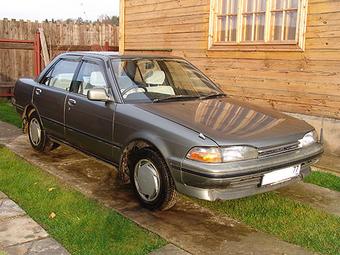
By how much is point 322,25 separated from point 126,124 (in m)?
4.06

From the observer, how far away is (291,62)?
746cm

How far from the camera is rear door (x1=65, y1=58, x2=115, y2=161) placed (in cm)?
496

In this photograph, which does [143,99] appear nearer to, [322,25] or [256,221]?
[256,221]

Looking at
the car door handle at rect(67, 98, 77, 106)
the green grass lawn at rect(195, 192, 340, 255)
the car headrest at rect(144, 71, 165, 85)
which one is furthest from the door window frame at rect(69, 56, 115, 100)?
the green grass lawn at rect(195, 192, 340, 255)

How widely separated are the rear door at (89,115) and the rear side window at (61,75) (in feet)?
0.68

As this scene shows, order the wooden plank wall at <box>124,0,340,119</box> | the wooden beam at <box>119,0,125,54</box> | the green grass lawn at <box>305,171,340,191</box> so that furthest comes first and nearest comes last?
the wooden beam at <box>119,0,125,54</box>, the wooden plank wall at <box>124,0,340,119</box>, the green grass lawn at <box>305,171,340,191</box>

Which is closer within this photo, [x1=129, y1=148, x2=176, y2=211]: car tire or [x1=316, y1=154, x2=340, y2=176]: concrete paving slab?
[x1=129, y1=148, x2=176, y2=211]: car tire

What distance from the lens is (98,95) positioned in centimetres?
479

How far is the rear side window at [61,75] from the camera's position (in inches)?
230

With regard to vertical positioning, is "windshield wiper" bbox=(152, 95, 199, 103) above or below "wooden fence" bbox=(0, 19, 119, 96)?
below

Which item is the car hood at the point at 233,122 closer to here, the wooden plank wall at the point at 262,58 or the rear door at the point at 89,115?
the rear door at the point at 89,115

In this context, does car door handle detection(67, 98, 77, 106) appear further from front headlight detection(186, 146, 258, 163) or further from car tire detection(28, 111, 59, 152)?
front headlight detection(186, 146, 258, 163)

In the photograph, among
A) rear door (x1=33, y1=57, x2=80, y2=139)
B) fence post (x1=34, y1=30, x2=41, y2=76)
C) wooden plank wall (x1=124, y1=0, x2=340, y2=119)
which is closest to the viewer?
rear door (x1=33, y1=57, x2=80, y2=139)

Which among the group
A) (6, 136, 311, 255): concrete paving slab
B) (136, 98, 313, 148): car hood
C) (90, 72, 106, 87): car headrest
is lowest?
(6, 136, 311, 255): concrete paving slab
